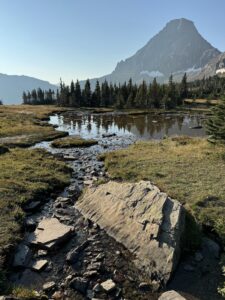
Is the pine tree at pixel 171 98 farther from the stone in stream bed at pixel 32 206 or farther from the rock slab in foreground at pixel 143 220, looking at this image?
the stone in stream bed at pixel 32 206

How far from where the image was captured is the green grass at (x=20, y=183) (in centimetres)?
1869

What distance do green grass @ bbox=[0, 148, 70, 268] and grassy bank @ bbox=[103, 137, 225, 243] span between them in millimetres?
6175

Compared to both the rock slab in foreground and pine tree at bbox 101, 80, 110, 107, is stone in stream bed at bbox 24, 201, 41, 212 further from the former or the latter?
pine tree at bbox 101, 80, 110, 107

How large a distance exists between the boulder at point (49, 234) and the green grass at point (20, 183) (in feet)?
3.64

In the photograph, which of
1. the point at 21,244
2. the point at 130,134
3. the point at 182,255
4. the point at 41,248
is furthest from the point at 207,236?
the point at 130,134

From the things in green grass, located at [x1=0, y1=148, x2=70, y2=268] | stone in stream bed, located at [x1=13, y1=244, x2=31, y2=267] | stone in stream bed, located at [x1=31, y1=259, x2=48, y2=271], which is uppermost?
green grass, located at [x1=0, y1=148, x2=70, y2=268]

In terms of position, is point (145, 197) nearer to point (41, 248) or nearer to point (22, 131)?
point (41, 248)

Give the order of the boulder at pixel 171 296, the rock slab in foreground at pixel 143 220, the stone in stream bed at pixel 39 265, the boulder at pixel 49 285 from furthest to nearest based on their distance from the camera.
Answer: the rock slab in foreground at pixel 143 220, the stone in stream bed at pixel 39 265, the boulder at pixel 49 285, the boulder at pixel 171 296

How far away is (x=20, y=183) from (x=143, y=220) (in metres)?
12.7

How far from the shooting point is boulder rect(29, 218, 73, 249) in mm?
17694

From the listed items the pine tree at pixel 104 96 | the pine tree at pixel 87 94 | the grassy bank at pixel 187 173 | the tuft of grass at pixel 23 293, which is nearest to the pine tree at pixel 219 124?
the grassy bank at pixel 187 173

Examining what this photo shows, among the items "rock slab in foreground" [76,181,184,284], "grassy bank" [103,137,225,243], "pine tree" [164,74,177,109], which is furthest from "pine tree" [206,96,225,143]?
"pine tree" [164,74,177,109]

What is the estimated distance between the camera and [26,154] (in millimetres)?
38156

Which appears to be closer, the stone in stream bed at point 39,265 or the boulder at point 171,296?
the boulder at point 171,296
